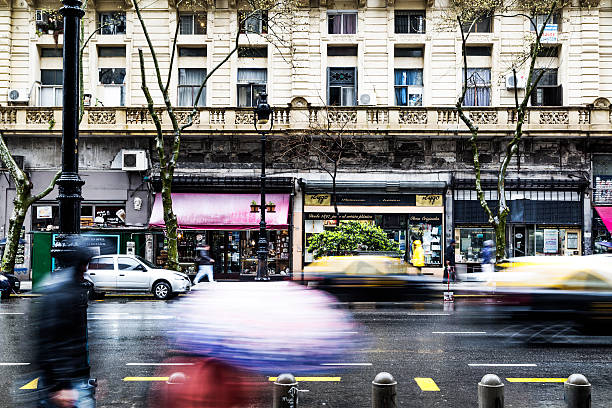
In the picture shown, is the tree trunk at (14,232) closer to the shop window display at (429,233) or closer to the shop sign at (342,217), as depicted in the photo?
the shop sign at (342,217)

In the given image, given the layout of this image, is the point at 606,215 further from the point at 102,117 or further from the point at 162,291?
the point at 102,117

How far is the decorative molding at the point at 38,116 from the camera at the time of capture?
2606cm

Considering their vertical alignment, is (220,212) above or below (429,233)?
above

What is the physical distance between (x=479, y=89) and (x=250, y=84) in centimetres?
988

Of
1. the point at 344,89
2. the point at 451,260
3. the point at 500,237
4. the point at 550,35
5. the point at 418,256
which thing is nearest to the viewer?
the point at 500,237

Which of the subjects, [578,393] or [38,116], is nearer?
[578,393]

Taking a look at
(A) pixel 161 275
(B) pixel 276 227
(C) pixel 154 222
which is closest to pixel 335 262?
(A) pixel 161 275

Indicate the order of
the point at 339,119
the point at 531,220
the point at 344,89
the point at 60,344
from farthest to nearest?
the point at 344,89 < the point at 531,220 < the point at 339,119 < the point at 60,344

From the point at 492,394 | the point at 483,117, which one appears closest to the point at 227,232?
the point at 483,117

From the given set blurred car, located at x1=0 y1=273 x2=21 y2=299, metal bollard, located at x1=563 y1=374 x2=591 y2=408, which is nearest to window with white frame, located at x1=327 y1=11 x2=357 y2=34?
blurred car, located at x1=0 y1=273 x2=21 y2=299

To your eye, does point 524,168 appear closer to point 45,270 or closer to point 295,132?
point 295,132

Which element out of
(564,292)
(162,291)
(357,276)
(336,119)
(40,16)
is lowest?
(162,291)

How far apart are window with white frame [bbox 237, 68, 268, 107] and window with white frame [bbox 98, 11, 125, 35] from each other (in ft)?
18.1

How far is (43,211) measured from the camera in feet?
86.9
